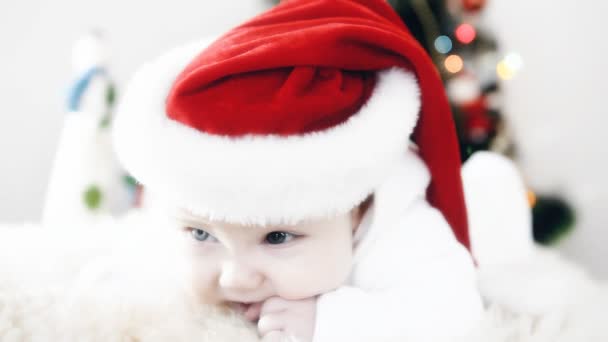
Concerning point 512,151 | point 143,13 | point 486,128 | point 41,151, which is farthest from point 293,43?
point 41,151

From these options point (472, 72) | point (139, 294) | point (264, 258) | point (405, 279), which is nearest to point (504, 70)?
point (472, 72)

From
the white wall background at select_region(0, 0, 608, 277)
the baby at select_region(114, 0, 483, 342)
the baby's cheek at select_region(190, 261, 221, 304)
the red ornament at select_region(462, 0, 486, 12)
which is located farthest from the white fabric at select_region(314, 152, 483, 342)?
the white wall background at select_region(0, 0, 608, 277)

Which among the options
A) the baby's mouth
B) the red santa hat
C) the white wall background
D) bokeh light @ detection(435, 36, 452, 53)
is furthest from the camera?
the white wall background

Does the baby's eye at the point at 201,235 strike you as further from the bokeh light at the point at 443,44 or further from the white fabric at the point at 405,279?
the bokeh light at the point at 443,44

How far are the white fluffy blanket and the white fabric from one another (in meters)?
0.05

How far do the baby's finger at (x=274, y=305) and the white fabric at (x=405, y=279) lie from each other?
5 cm

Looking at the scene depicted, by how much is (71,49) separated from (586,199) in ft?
4.79

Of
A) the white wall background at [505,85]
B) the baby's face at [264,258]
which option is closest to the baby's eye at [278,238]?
the baby's face at [264,258]

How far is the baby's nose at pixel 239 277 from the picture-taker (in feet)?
1.97

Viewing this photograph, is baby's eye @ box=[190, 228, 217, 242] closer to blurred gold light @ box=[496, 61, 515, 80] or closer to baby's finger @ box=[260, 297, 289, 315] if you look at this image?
baby's finger @ box=[260, 297, 289, 315]

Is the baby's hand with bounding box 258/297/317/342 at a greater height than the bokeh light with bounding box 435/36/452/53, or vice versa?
the bokeh light with bounding box 435/36/452/53

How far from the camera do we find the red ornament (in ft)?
3.76

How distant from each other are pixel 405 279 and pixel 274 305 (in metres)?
0.18

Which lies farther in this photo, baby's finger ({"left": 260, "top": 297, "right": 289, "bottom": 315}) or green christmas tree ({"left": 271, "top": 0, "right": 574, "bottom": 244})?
green christmas tree ({"left": 271, "top": 0, "right": 574, "bottom": 244})
